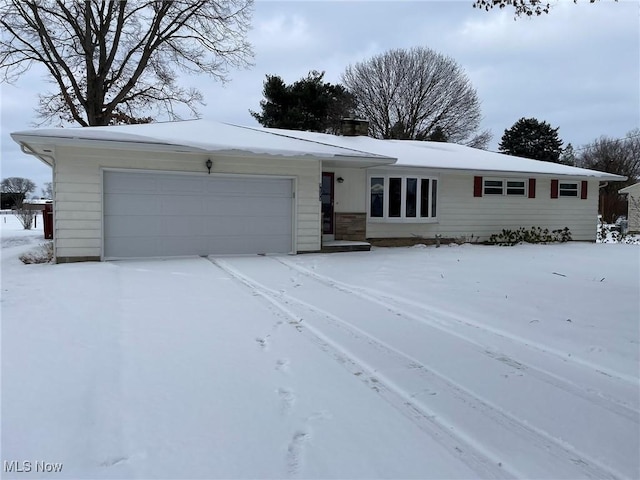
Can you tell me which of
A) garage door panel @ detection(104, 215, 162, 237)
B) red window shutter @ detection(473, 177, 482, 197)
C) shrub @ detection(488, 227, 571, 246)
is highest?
red window shutter @ detection(473, 177, 482, 197)

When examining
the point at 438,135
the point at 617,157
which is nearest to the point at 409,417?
the point at 438,135

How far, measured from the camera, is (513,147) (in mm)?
39375

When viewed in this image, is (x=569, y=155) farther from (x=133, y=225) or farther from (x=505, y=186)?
(x=133, y=225)

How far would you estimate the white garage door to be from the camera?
9.66 metres

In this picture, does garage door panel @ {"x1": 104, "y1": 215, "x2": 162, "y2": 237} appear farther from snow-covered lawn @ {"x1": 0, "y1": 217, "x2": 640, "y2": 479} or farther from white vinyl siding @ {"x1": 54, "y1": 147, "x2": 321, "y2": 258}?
snow-covered lawn @ {"x1": 0, "y1": 217, "x2": 640, "y2": 479}

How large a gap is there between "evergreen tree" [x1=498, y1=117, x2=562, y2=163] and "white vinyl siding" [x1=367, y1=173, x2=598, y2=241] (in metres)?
24.9

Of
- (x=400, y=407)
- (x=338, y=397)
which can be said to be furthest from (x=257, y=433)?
(x=400, y=407)

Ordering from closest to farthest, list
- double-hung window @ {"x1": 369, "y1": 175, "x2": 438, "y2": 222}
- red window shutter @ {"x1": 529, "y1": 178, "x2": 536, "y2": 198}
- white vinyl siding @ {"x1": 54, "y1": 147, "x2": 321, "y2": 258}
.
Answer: white vinyl siding @ {"x1": 54, "y1": 147, "x2": 321, "y2": 258} → double-hung window @ {"x1": 369, "y1": 175, "x2": 438, "y2": 222} → red window shutter @ {"x1": 529, "y1": 178, "x2": 536, "y2": 198}

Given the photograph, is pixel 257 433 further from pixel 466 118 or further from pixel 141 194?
pixel 466 118

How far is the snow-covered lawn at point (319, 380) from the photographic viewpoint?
2.48 meters

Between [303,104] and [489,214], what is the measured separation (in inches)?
637

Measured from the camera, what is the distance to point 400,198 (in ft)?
43.8

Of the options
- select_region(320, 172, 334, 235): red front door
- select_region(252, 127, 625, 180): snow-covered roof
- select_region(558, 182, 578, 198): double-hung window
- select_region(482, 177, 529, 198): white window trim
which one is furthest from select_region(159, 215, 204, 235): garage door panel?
select_region(558, 182, 578, 198): double-hung window

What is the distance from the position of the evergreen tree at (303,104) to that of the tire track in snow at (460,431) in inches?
958
